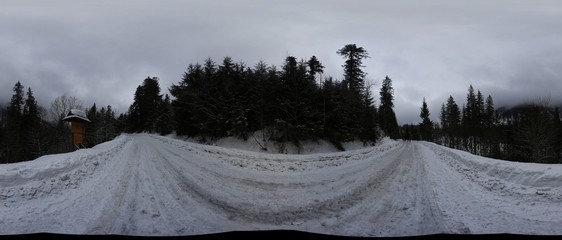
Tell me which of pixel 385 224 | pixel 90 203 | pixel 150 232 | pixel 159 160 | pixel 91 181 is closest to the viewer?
pixel 150 232

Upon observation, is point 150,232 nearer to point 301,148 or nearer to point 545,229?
point 545,229

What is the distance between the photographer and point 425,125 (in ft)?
271

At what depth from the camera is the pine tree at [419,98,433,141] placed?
77.6 meters

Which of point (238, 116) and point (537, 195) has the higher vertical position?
point (238, 116)

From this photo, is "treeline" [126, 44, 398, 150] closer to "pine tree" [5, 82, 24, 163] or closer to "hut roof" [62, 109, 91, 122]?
"hut roof" [62, 109, 91, 122]

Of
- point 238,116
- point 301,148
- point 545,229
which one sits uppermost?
point 238,116

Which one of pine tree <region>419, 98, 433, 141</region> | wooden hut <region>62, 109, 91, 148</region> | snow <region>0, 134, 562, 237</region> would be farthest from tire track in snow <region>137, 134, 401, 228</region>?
pine tree <region>419, 98, 433, 141</region>

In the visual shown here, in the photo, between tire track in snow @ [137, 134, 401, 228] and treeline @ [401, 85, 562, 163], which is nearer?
tire track in snow @ [137, 134, 401, 228]

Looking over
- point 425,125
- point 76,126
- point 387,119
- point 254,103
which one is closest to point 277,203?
point 254,103

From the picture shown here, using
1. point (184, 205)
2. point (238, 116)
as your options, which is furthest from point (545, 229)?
point (238, 116)

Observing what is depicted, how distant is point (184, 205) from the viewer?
614 cm

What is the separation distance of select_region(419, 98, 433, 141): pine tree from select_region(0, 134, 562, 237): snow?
69998mm

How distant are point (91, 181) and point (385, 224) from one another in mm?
7522

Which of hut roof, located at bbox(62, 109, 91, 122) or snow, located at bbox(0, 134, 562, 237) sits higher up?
hut roof, located at bbox(62, 109, 91, 122)
